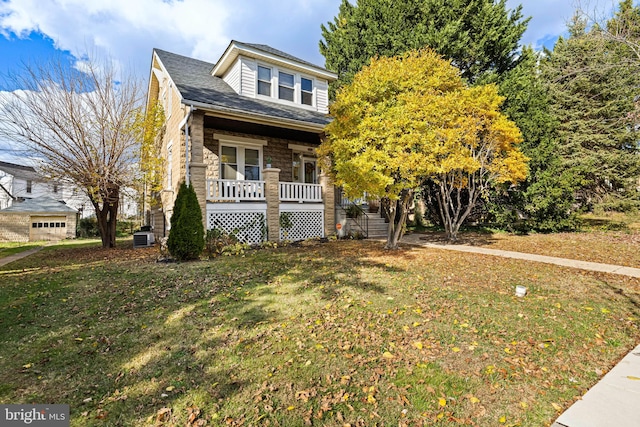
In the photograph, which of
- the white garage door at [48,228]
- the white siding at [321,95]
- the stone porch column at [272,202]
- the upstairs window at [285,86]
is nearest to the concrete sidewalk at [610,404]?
the stone porch column at [272,202]

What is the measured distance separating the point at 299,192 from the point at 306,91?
538 centimetres

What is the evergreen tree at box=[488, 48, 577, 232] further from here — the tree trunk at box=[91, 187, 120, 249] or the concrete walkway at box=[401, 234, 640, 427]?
the tree trunk at box=[91, 187, 120, 249]

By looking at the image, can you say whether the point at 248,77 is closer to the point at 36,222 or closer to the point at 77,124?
the point at 77,124

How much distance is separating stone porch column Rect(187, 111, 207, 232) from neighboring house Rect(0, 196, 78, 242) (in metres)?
15.7

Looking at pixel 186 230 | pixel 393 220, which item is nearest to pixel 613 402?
pixel 393 220

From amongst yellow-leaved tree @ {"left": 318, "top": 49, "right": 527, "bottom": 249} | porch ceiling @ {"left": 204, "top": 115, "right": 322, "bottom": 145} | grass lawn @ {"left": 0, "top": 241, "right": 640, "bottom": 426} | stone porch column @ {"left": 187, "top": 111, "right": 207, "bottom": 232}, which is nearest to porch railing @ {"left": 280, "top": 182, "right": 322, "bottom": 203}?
porch ceiling @ {"left": 204, "top": 115, "right": 322, "bottom": 145}

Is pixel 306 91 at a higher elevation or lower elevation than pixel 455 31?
lower

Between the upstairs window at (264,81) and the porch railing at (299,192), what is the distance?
445 cm

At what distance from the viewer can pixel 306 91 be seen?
1404 cm

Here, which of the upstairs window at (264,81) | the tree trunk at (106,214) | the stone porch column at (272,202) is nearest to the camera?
the stone porch column at (272,202)

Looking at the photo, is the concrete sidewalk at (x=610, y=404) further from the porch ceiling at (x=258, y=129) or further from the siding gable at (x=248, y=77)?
the siding gable at (x=248, y=77)

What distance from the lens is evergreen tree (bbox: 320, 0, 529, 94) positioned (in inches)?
610

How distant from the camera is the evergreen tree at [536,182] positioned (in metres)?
12.7

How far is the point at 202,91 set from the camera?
1084cm
